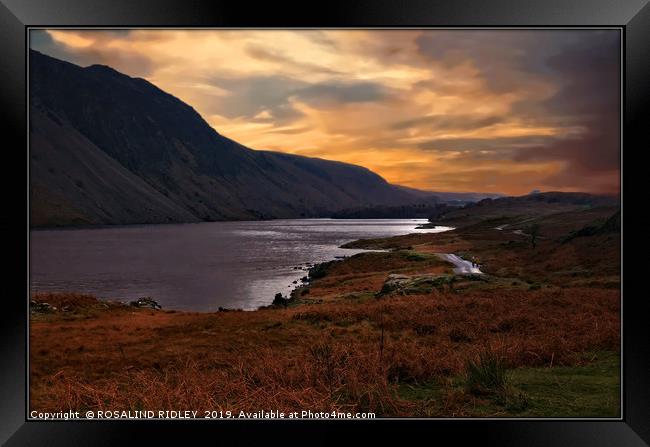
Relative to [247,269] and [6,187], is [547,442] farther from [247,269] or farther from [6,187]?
[247,269]

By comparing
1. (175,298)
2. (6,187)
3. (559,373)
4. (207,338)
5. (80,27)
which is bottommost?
(175,298)

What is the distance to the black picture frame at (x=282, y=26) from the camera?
193 inches

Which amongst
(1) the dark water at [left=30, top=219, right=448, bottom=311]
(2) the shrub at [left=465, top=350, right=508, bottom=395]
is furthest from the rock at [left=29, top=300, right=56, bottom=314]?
(2) the shrub at [left=465, top=350, right=508, bottom=395]

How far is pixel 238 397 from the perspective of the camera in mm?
6082

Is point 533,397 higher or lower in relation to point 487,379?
lower

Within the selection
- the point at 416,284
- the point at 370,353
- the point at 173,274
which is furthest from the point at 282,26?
the point at 173,274

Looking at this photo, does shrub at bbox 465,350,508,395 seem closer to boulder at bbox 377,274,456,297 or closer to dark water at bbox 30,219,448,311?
boulder at bbox 377,274,456,297

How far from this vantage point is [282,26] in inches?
199

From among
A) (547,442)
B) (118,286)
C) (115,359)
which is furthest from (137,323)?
(118,286)

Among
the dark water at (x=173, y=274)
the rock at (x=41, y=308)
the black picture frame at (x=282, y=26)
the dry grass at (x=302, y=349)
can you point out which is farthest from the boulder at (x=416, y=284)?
the black picture frame at (x=282, y=26)

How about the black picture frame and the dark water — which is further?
the dark water

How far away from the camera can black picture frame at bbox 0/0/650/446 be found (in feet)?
16.1

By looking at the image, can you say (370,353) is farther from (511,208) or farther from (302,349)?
(511,208)

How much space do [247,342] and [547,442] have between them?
12.0 metres
